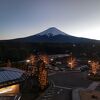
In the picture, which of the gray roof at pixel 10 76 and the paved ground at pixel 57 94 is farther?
the paved ground at pixel 57 94

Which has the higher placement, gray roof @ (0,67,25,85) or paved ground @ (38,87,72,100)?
gray roof @ (0,67,25,85)

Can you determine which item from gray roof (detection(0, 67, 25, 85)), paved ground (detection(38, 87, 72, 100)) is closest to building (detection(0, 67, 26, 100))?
gray roof (detection(0, 67, 25, 85))

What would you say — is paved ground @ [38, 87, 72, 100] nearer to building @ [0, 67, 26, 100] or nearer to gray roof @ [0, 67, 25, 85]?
building @ [0, 67, 26, 100]

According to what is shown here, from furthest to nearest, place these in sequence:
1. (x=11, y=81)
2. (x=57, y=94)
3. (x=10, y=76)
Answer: (x=57, y=94), (x=10, y=76), (x=11, y=81)

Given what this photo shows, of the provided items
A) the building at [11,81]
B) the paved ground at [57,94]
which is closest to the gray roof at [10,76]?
the building at [11,81]

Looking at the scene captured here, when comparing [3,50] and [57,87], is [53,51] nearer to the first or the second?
[3,50]

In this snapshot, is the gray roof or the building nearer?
the building

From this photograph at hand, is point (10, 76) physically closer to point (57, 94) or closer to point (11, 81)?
point (11, 81)

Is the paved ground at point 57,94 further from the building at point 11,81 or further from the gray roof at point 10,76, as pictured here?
the gray roof at point 10,76

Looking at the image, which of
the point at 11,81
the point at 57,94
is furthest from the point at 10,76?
the point at 57,94

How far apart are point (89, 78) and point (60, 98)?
17.6m

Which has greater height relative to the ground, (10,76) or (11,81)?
(10,76)

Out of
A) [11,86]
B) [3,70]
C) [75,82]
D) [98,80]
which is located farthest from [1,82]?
[98,80]

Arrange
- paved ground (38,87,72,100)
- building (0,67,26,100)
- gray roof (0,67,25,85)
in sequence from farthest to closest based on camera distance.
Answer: paved ground (38,87,72,100), gray roof (0,67,25,85), building (0,67,26,100)
